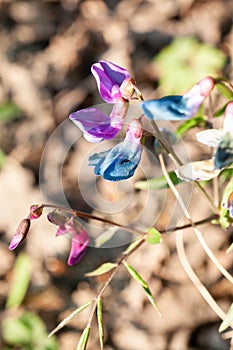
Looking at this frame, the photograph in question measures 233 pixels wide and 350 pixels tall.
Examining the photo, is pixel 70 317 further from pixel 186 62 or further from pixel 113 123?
pixel 186 62

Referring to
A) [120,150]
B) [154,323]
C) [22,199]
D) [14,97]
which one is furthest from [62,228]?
[14,97]

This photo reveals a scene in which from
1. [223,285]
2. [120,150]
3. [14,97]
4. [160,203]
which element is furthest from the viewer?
[14,97]

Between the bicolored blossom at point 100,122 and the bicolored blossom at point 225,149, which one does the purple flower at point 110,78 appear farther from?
the bicolored blossom at point 225,149

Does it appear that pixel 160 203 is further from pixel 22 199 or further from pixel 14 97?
pixel 14 97

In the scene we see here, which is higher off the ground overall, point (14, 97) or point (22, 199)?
A: point (14, 97)

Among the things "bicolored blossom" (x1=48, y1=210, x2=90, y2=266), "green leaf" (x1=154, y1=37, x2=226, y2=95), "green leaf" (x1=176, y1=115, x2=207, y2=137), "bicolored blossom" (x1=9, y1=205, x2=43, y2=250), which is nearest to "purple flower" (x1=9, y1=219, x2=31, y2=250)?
"bicolored blossom" (x1=9, y1=205, x2=43, y2=250)
